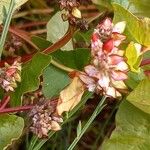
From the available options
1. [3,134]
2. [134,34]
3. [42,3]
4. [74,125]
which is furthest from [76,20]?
[42,3]

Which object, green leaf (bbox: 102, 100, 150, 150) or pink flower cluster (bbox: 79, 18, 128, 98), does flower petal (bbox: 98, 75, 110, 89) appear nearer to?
pink flower cluster (bbox: 79, 18, 128, 98)

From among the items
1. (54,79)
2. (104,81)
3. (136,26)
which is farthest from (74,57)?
(104,81)

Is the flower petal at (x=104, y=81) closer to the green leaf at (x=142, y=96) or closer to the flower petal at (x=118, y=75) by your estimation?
the flower petal at (x=118, y=75)

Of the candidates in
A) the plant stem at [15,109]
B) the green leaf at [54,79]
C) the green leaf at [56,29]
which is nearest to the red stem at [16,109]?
the plant stem at [15,109]

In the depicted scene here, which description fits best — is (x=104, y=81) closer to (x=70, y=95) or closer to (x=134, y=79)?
(x=70, y=95)

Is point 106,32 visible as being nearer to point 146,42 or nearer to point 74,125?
point 146,42

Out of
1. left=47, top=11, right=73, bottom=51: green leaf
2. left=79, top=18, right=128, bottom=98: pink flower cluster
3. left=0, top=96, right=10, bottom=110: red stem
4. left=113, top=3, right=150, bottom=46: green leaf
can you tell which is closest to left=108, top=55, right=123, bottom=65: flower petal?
left=79, top=18, right=128, bottom=98: pink flower cluster
